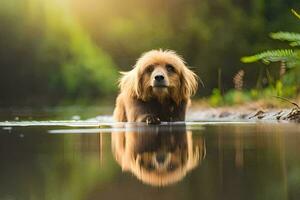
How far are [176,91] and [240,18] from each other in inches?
361

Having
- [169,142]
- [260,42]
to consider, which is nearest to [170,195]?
[169,142]

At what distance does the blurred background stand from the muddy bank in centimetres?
362

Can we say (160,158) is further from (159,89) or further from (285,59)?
(285,59)

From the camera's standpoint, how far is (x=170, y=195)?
108 inches

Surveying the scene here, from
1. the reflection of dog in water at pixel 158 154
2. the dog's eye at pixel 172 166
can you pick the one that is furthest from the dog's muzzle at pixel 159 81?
the dog's eye at pixel 172 166

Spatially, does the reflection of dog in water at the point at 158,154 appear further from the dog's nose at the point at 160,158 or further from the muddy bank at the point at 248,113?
the muddy bank at the point at 248,113

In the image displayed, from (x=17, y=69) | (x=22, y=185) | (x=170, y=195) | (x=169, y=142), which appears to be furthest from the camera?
(x=17, y=69)

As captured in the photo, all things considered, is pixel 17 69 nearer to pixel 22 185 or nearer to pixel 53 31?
pixel 53 31

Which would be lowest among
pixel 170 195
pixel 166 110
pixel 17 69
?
pixel 170 195

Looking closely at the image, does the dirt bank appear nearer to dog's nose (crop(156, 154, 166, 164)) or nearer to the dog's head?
the dog's head

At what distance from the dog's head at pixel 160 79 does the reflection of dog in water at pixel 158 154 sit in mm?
2103

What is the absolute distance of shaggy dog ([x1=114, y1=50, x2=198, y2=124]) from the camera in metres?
8.67

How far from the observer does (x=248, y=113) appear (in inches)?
428

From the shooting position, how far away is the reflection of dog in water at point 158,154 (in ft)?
11.3
